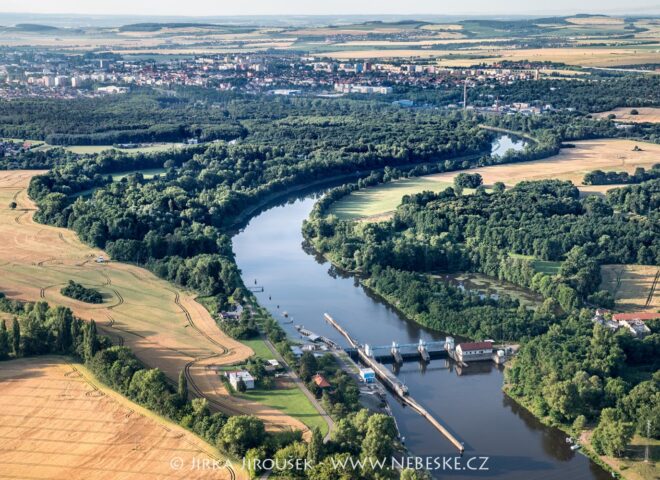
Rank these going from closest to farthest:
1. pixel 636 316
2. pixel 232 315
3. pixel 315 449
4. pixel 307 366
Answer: pixel 315 449
pixel 307 366
pixel 636 316
pixel 232 315

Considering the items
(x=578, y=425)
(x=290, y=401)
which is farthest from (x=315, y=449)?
(x=578, y=425)

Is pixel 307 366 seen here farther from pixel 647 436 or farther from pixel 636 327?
pixel 636 327

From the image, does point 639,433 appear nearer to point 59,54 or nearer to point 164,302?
point 164,302

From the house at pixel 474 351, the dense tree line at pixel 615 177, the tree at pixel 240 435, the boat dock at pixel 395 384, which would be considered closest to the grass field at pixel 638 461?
the boat dock at pixel 395 384

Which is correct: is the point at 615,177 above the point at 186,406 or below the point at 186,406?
above

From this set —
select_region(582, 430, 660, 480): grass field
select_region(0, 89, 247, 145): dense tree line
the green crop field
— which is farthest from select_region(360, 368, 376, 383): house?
select_region(0, 89, 247, 145): dense tree line

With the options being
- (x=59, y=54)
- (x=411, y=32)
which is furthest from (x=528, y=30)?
(x=59, y=54)

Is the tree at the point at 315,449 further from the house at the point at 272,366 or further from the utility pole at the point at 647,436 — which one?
the utility pole at the point at 647,436
